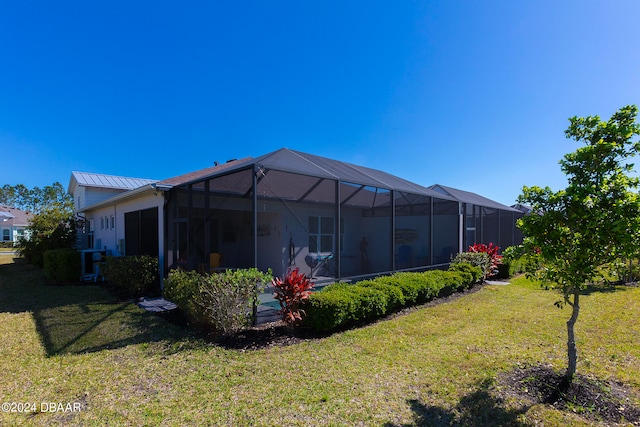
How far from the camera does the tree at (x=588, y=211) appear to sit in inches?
108

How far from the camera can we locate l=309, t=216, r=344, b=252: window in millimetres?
10547

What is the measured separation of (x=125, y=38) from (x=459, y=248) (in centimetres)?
1339

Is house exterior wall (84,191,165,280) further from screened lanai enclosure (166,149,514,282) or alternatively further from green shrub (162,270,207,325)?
A: green shrub (162,270,207,325)

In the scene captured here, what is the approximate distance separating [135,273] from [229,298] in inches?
173

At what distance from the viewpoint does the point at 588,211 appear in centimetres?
289

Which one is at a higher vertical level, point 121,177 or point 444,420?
point 121,177

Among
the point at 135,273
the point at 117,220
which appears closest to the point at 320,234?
the point at 135,273

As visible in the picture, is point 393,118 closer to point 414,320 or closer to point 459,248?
point 459,248

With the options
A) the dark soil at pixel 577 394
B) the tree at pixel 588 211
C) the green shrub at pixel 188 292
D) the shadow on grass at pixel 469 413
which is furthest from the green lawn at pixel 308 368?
the tree at pixel 588 211

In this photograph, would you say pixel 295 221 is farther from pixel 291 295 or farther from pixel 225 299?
pixel 225 299

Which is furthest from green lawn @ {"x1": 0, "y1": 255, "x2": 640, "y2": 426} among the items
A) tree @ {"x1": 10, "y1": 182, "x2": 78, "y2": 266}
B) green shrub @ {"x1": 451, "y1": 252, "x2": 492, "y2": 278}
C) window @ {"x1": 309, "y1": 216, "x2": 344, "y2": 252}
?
tree @ {"x1": 10, "y1": 182, "x2": 78, "y2": 266}

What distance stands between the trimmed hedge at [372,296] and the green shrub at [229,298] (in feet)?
2.96

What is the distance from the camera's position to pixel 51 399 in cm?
304

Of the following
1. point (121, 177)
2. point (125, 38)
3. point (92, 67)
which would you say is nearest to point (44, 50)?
point (92, 67)
